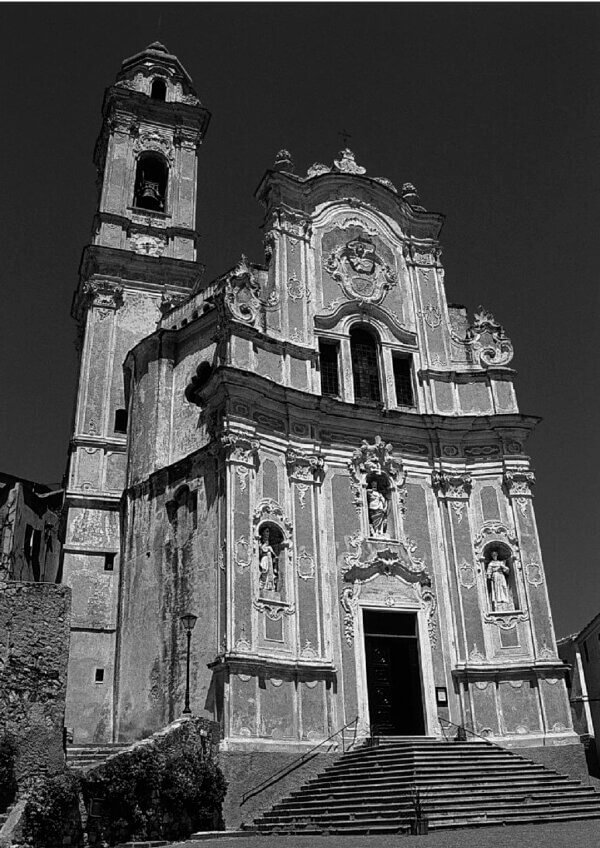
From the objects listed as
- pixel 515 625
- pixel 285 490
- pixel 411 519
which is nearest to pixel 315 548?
pixel 285 490

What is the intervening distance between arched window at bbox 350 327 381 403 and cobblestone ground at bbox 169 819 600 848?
46.1 ft

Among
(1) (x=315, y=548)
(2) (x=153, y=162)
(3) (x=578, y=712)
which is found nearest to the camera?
(1) (x=315, y=548)

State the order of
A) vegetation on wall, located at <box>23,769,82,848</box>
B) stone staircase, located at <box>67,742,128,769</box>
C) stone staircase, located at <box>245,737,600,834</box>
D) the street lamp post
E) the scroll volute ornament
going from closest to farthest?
1. vegetation on wall, located at <box>23,769,82,848</box>
2. stone staircase, located at <box>245,737,600,834</box>
3. stone staircase, located at <box>67,742,128,769</box>
4. the street lamp post
5. the scroll volute ornament

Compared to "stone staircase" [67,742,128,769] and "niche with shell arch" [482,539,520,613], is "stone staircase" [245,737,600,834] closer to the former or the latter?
"stone staircase" [67,742,128,769]

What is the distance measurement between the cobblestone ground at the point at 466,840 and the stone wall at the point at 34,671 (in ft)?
9.74

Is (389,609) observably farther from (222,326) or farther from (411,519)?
(222,326)

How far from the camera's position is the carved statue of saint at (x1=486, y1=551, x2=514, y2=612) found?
79.7ft

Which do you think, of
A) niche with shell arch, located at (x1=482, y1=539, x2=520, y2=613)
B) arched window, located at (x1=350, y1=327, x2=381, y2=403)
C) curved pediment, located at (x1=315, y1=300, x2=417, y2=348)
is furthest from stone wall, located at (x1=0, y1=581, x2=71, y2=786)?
curved pediment, located at (x1=315, y1=300, x2=417, y2=348)

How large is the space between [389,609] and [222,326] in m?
9.37

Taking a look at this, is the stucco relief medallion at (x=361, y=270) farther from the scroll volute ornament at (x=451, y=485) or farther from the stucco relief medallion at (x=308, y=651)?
the stucco relief medallion at (x=308, y=651)

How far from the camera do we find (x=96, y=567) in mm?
27016

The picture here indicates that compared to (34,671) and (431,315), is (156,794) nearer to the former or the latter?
(34,671)

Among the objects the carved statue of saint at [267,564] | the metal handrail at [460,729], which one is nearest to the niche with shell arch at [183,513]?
the carved statue of saint at [267,564]

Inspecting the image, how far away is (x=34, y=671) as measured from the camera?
15.4 m
